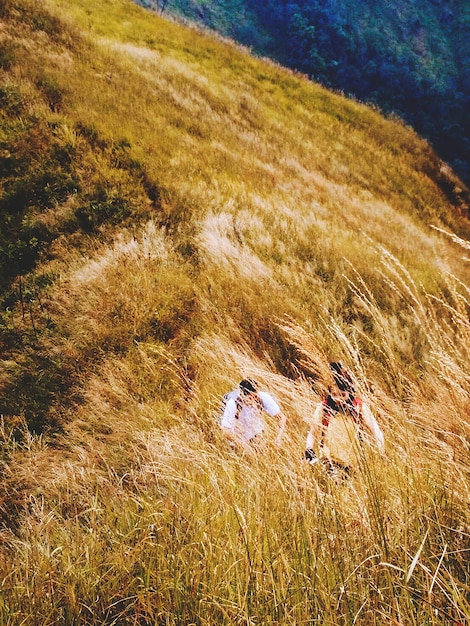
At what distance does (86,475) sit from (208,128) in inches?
357

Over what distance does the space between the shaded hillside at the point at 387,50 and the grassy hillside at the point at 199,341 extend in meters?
40.7

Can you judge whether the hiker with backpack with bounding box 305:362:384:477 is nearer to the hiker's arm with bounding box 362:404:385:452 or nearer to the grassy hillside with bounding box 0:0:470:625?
the hiker's arm with bounding box 362:404:385:452

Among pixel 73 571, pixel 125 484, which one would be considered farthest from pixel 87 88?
pixel 73 571

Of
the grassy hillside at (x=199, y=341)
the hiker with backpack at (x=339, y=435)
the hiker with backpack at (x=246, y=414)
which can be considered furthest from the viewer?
the hiker with backpack at (x=246, y=414)

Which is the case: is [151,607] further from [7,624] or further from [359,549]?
[359,549]

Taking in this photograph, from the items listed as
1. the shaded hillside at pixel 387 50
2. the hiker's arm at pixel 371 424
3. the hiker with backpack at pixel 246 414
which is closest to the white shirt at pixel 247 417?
the hiker with backpack at pixel 246 414

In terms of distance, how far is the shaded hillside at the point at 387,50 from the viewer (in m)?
49.5

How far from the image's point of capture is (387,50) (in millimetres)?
55188

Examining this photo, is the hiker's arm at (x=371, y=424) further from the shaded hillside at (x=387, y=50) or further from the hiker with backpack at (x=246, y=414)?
the shaded hillside at (x=387, y=50)

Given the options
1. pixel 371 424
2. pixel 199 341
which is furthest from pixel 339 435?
pixel 199 341

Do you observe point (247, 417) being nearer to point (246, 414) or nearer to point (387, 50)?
point (246, 414)

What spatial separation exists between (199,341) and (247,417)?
60.6 inches

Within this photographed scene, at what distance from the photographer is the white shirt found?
2.91m

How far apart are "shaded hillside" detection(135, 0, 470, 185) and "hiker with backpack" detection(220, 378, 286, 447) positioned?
4806 centimetres
